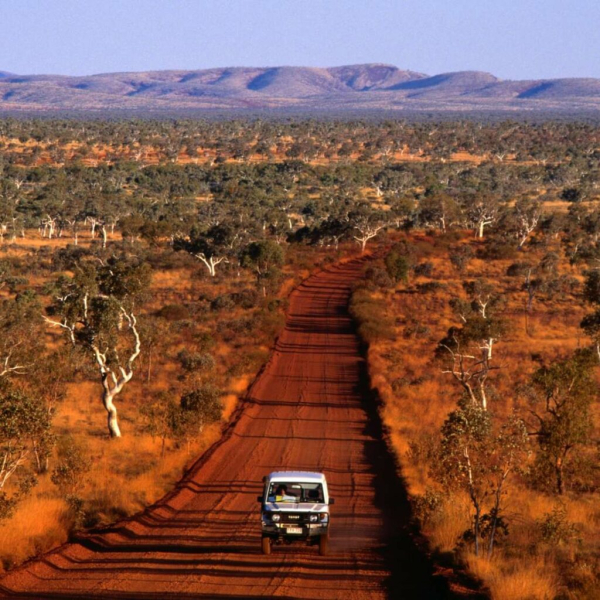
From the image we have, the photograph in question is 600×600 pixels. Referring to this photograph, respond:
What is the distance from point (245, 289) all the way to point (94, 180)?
241 feet

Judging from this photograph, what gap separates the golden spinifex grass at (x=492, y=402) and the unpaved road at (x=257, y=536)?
95 centimetres

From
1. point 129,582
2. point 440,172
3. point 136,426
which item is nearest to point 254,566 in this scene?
point 129,582

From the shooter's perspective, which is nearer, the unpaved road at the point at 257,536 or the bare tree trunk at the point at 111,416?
the unpaved road at the point at 257,536

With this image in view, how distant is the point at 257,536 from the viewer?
19922mm

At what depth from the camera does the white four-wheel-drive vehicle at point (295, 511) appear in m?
17.6

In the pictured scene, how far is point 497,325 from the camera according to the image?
119ft

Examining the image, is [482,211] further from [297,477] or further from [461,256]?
[297,477]

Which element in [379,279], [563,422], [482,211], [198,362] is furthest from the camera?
[482,211]

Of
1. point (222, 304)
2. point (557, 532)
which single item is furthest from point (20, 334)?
point (557, 532)

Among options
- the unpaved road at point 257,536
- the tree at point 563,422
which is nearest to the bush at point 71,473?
the unpaved road at point 257,536

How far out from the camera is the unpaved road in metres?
16.3

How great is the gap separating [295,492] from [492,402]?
20.5m

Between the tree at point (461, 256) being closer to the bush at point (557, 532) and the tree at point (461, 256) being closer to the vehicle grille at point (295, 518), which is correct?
the bush at point (557, 532)

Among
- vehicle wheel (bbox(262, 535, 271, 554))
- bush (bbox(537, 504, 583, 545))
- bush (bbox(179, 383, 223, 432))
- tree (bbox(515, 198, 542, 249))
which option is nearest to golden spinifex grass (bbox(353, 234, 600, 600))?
bush (bbox(537, 504, 583, 545))
